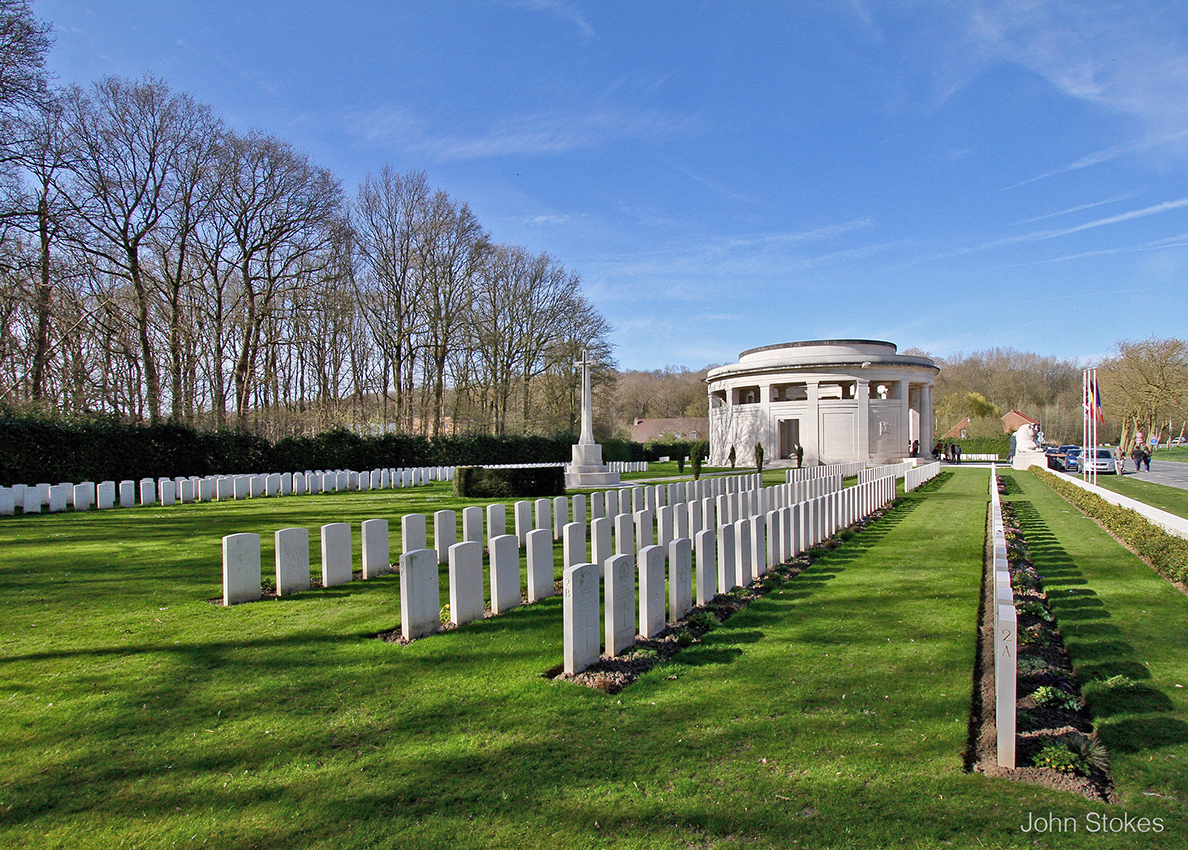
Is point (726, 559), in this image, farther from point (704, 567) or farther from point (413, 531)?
point (413, 531)

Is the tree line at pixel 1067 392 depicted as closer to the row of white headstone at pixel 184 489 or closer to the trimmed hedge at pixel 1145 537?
the trimmed hedge at pixel 1145 537

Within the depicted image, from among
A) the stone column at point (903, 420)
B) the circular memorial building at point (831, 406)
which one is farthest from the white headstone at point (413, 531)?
the stone column at point (903, 420)

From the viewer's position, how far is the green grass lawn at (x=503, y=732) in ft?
9.12

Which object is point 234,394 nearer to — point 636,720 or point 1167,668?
point 636,720

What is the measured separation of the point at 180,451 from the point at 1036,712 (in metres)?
24.1

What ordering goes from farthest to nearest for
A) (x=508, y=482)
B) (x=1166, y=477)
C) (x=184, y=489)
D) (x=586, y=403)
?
(x=1166, y=477)
(x=586, y=403)
(x=508, y=482)
(x=184, y=489)

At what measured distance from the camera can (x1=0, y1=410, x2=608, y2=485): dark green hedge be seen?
17594 mm

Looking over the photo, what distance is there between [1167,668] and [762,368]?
43.3 metres

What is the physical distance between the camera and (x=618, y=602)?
486 cm

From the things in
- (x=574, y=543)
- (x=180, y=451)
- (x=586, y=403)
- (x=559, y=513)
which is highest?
(x=586, y=403)

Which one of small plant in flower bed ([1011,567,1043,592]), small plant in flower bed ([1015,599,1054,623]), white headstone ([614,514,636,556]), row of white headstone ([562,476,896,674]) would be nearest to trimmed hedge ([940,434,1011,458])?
small plant in flower bed ([1011,567,1043,592])

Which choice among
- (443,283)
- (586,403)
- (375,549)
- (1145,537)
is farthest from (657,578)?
(443,283)

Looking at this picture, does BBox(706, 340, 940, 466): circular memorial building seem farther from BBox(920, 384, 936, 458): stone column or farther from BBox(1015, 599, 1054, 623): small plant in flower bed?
BBox(1015, 599, 1054, 623): small plant in flower bed

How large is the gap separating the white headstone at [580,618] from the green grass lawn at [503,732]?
236 mm
